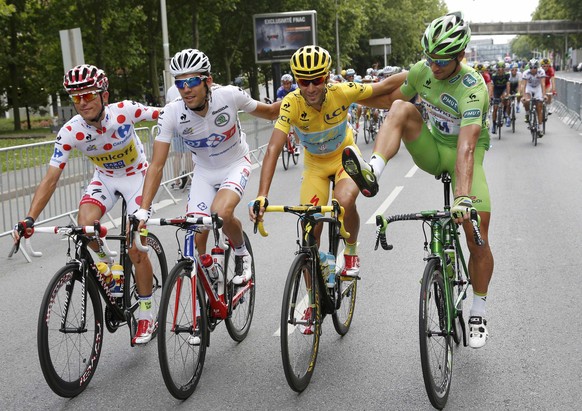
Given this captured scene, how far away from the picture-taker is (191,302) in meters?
4.98

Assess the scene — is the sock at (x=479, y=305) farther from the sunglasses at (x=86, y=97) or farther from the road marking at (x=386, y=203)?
the road marking at (x=386, y=203)

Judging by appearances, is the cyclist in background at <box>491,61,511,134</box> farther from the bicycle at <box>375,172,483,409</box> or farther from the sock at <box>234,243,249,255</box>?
the bicycle at <box>375,172,483,409</box>

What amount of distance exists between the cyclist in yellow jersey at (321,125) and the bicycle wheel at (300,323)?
81 cm

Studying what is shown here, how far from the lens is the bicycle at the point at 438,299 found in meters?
4.40

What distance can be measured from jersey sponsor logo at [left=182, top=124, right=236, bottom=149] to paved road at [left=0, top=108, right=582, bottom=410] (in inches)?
55.4

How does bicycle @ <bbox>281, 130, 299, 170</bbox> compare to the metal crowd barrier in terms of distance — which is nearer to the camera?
the metal crowd barrier

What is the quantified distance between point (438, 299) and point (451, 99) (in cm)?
141

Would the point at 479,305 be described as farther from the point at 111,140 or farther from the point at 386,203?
the point at 386,203

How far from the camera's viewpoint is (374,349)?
18.8 ft

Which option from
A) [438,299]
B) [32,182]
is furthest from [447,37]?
[32,182]

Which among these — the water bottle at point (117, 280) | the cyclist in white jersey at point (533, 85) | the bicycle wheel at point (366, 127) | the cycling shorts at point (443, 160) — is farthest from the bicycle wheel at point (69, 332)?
the bicycle wheel at point (366, 127)

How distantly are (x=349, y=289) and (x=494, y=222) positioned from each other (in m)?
5.08

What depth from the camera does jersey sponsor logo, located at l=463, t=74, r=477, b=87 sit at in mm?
5285

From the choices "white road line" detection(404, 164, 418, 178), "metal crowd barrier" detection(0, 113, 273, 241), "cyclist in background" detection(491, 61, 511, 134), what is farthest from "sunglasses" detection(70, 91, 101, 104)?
"cyclist in background" detection(491, 61, 511, 134)
